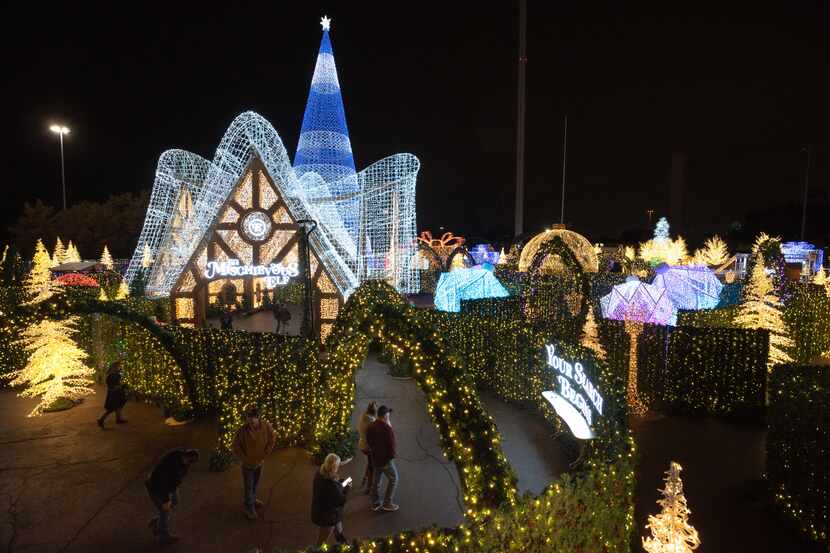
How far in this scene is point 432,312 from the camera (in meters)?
10.9

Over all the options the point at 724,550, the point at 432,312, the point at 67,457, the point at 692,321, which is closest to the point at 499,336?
the point at 432,312

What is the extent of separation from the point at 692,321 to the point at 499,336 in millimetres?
4319

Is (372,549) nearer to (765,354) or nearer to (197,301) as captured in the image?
(765,354)

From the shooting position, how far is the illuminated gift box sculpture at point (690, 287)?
13.9 metres

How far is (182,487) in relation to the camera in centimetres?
615

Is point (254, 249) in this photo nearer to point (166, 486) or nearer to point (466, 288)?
point (466, 288)

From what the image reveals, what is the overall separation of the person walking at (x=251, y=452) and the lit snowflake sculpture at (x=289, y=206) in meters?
6.67

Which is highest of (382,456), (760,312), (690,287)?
(690,287)

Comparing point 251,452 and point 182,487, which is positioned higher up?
point 251,452

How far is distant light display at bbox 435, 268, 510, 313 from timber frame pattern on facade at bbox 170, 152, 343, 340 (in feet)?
13.9

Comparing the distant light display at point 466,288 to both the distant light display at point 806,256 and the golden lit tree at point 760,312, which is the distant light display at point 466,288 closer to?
the golden lit tree at point 760,312

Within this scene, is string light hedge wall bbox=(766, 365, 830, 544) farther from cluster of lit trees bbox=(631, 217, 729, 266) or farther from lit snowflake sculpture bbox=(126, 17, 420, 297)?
cluster of lit trees bbox=(631, 217, 729, 266)

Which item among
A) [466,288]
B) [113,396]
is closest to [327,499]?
[113,396]

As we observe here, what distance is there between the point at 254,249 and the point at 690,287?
13.2 m
